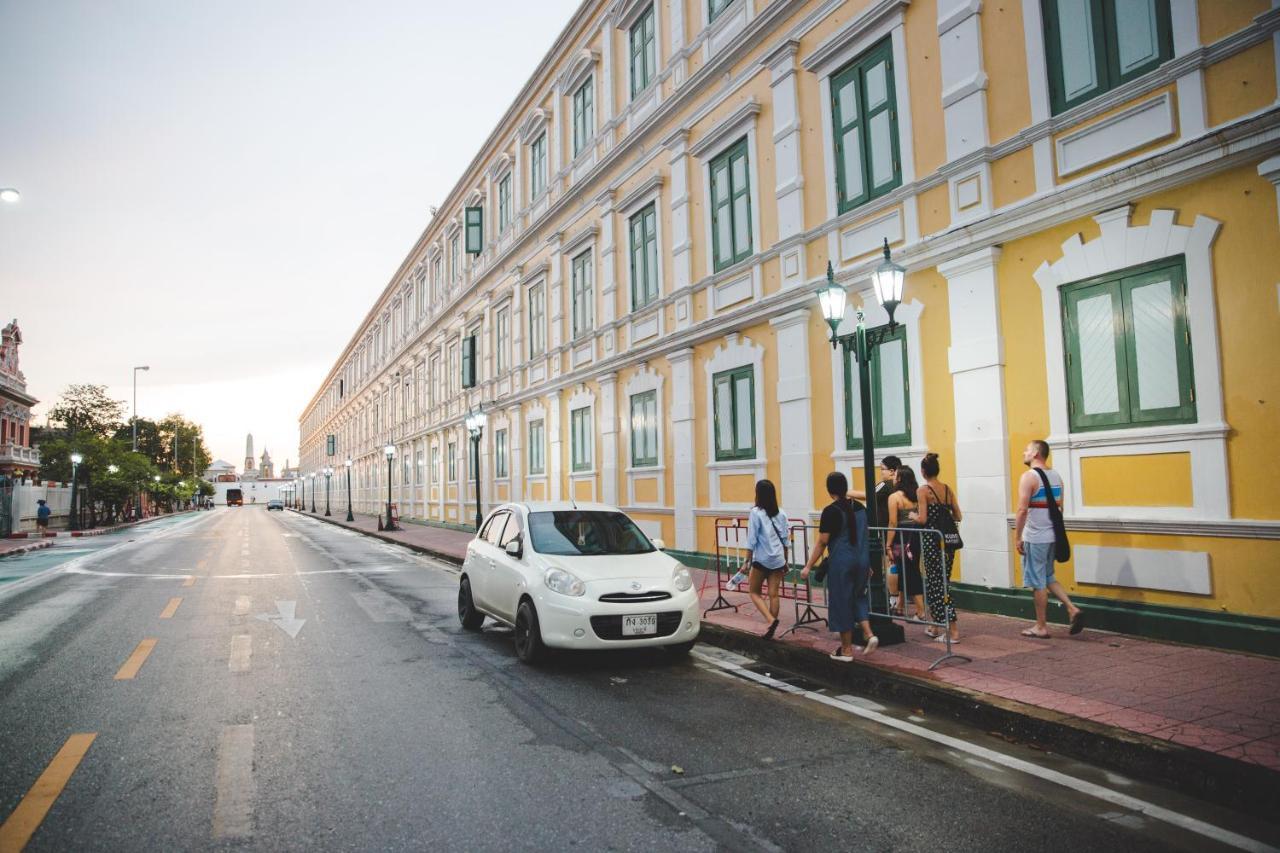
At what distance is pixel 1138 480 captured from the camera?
775 centimetres

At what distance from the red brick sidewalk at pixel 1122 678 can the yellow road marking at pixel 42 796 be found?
19.0 feet

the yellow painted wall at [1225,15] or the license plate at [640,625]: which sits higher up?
the yellow painted wall at [1225,15]

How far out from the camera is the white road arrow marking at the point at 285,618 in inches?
370

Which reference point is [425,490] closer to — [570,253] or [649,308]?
[570,253]

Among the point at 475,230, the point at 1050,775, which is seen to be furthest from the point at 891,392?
the point at 475,230

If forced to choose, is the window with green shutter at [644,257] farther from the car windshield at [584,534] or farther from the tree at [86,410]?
the tree at [86,410]

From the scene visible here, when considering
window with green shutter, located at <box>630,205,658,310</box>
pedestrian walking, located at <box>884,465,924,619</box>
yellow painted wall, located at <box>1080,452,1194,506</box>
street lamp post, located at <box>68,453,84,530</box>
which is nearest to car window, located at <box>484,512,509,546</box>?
pedestrian walking, located at <box>884,465,924,619</box>

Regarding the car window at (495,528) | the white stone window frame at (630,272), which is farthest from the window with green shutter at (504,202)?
the car window at (495,528)

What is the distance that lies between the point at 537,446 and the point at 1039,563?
17.7m

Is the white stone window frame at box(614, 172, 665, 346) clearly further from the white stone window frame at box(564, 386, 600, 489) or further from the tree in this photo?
the tree

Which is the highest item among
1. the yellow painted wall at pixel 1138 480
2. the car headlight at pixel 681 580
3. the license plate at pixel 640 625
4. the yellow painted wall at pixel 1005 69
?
the yellow painted wall at pixel 1005 69

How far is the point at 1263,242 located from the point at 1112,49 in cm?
277

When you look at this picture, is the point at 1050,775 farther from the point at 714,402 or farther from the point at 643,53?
the point at 643,53

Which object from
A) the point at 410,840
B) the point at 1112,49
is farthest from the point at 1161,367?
the point at 410,840
